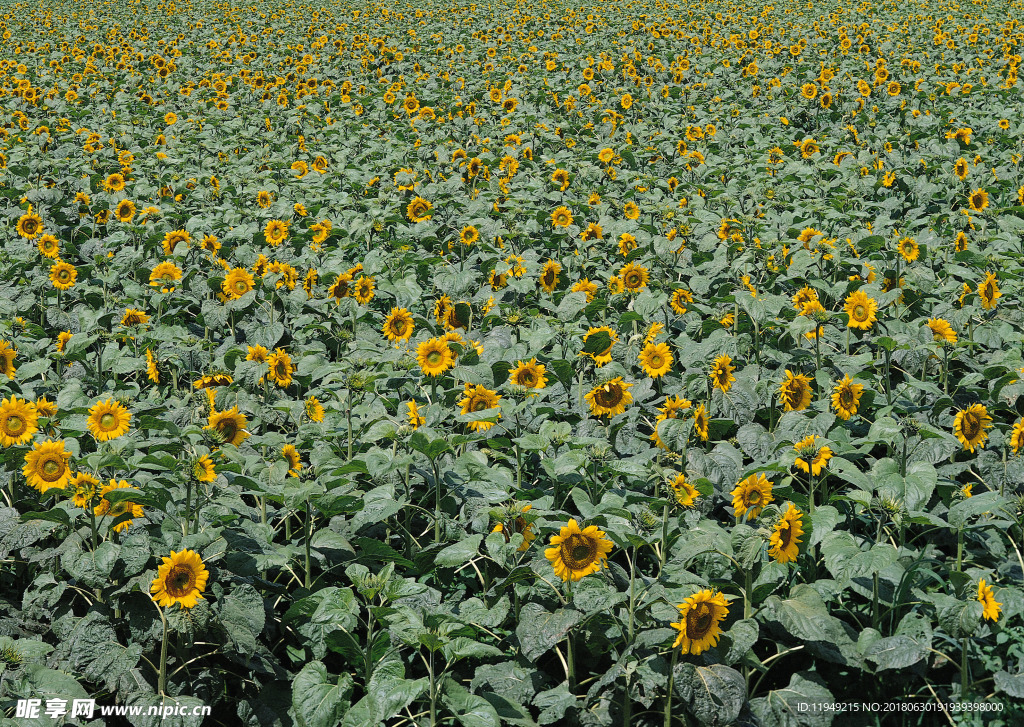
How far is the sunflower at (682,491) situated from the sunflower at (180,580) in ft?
4.45

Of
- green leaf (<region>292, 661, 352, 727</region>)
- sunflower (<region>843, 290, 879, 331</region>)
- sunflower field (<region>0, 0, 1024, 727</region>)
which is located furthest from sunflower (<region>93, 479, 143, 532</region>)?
sunflower (<region>843, 290, 879, 331</region>)

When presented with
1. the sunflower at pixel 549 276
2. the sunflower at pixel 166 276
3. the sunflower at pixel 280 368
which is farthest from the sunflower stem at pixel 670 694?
the sunflower at pixel 166 276

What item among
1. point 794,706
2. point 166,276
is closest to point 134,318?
point 166,276

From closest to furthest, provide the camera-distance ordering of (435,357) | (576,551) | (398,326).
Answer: (576,551) < (435,357) < (398,326)

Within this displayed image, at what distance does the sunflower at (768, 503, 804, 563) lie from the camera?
2520 millimetres

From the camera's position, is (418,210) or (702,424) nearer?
(702,424)

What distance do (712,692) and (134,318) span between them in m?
3.86

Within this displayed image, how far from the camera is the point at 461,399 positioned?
11.7ft

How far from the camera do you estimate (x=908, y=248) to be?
16.3ft

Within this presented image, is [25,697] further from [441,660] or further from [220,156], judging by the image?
[220,156]

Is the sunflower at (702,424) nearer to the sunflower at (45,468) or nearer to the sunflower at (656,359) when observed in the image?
the sunflower at (656,359)

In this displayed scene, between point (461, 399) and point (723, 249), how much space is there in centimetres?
258

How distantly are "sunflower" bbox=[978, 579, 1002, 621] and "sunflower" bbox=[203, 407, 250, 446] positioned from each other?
2613 millimetres

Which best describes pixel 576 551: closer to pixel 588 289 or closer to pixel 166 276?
pixel 588 289
